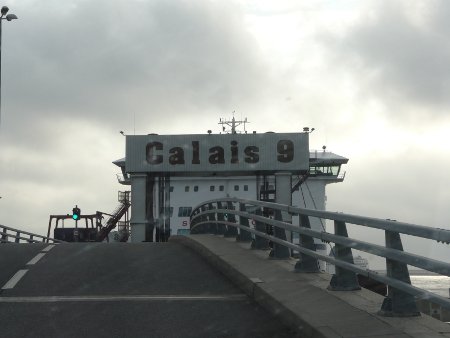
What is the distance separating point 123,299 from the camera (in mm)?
8328

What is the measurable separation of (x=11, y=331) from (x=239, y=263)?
4.38m

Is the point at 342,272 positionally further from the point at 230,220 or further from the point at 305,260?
the point at 230,220

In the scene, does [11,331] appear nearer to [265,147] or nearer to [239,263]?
[239,263]

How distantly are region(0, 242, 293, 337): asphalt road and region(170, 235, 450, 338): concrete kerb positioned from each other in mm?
196

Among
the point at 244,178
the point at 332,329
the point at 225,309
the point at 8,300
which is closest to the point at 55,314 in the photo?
the point at 8,300

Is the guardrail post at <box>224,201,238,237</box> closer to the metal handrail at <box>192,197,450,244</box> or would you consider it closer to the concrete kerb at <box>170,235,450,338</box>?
the concrete kerb at <box>170,235,450,338</box>

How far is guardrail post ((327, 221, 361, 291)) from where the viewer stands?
292 inches

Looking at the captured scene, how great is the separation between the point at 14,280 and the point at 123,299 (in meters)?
2.49

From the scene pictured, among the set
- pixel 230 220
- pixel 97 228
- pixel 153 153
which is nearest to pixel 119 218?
pixel 97 228

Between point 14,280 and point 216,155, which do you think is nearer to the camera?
point 14,280

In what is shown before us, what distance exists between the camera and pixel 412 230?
5.52 metres

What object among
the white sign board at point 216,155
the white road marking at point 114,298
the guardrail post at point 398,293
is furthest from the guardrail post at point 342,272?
the white sign board at point 216,155

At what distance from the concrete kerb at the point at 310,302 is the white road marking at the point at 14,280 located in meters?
3.38

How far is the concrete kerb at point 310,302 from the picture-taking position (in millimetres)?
5680
